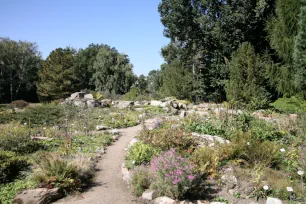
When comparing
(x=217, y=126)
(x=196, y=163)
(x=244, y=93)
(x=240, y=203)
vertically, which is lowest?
(x=240, y=203)

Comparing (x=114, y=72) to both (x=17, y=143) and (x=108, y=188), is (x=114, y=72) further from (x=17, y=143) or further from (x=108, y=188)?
(x=108, y=188)

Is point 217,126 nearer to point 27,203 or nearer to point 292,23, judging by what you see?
point 27,203

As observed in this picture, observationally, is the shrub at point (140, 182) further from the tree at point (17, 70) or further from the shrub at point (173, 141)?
the tree at point (17, 70)

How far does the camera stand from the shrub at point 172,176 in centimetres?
454

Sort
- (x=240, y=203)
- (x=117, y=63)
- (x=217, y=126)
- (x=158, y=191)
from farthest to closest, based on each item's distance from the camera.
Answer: (x=117, y=63) → (x=217, y=126) → (x=158, y=191) → (x=240, y=203)

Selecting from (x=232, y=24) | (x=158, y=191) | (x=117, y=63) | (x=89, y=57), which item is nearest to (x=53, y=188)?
(x=158, y=191)

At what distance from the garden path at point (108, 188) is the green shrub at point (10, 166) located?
67.0 inches

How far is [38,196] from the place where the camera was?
184 inches

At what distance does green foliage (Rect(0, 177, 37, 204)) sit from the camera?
477 centimetres

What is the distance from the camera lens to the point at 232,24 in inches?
757

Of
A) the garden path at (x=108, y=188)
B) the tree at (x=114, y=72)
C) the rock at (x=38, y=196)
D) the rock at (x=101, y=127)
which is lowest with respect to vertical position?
the garden path at (x=108, y=188)

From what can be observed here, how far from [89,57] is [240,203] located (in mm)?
44546

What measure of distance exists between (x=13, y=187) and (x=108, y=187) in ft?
6.83

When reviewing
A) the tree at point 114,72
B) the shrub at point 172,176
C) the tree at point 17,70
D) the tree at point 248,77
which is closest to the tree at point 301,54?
the tree at point 248,77
